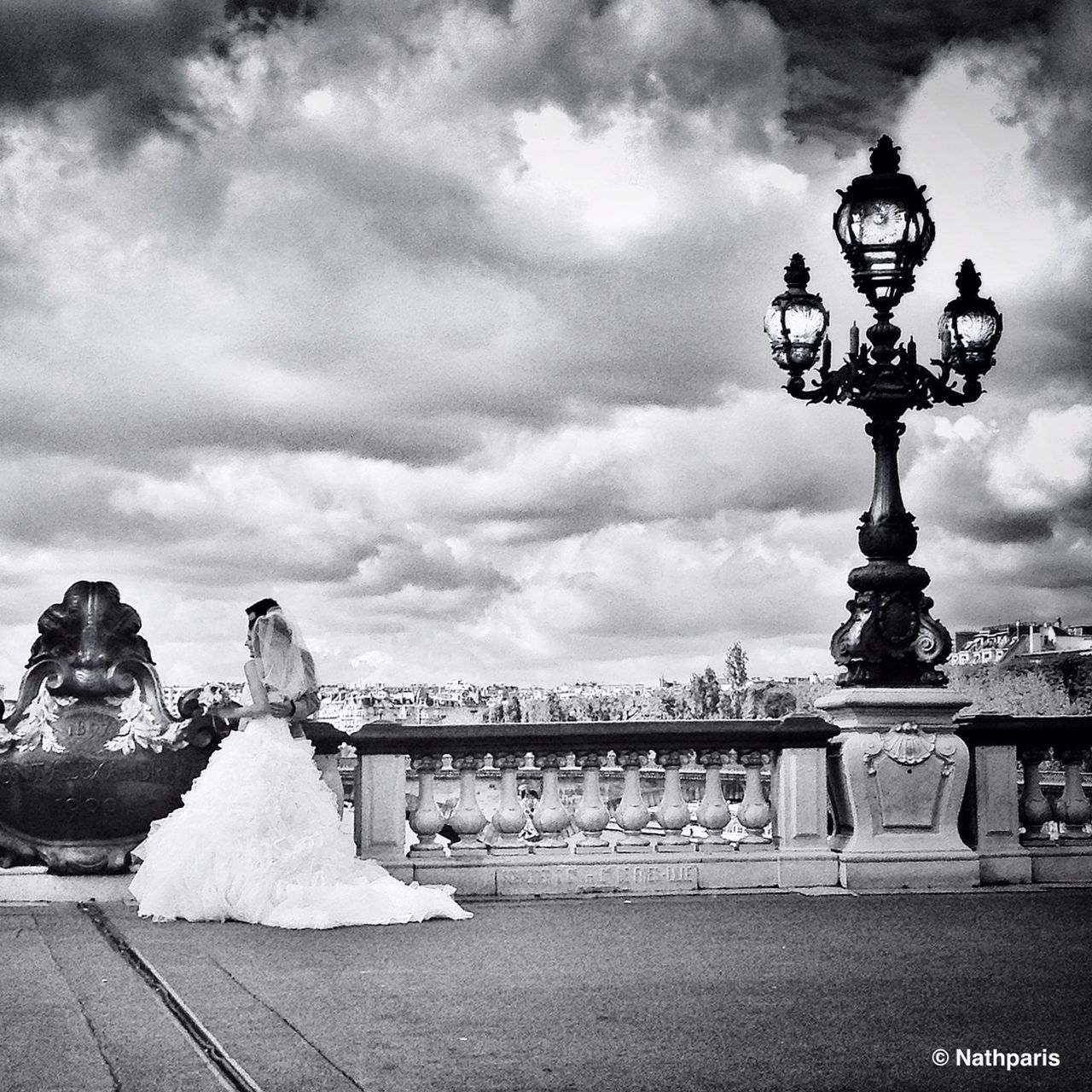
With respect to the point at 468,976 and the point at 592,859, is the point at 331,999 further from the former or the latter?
the point at 592,859

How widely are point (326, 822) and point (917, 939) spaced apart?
3.77 m

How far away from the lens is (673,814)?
11562mm

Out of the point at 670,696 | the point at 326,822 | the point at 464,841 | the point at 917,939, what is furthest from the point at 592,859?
the point at 670,696

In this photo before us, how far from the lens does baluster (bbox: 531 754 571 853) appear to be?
11453 mm

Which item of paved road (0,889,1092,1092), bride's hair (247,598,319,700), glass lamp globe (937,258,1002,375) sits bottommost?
paved road (0,889,1092,1092)

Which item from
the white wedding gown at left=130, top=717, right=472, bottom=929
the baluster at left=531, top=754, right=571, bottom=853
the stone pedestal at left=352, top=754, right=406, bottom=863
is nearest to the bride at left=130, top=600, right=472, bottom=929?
the white wedding gown at left=130, top=717, right=472, bottom=929

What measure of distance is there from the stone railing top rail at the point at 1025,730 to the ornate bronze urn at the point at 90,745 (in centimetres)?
556

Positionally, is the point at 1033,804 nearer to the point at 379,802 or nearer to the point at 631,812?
the point at 631,812

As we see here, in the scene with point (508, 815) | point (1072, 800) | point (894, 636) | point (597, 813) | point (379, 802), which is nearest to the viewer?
point (379, 802)

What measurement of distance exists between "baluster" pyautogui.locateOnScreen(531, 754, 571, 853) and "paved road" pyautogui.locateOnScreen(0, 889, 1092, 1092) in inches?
44.0

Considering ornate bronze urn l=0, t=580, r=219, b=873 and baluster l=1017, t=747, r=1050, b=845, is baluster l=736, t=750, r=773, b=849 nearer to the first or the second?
baluster l=1017, t=747, r=1050, b=845

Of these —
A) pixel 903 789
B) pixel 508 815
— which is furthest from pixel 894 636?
pixel 508 815

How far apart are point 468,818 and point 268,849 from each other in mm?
1826

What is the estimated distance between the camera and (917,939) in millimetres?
9008
